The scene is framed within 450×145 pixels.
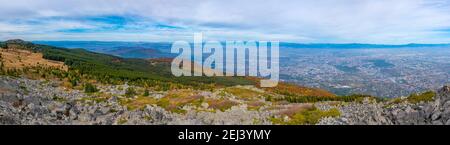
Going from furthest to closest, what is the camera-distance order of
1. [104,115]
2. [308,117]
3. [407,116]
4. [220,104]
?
[220,104] < [104,115] < [308,117] < [407,116]

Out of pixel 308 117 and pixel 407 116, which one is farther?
pixel 308 117

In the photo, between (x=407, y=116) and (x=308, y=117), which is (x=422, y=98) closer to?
(x=407, y=116)

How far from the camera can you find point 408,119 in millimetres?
61688

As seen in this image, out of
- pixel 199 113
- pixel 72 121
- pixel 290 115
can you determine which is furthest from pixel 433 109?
pixel 72 121

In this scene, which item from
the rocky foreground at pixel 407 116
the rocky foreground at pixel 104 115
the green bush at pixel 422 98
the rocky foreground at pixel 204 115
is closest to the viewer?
the rocky foreground at pixel 407 116

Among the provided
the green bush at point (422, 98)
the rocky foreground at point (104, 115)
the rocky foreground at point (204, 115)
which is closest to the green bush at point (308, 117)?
the rocky foreground at point (204, 115)

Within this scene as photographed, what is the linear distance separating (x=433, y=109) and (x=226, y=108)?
33.4 m

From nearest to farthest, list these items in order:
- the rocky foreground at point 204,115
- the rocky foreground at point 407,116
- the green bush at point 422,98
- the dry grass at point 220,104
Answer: the rocky foreground at point 407,116, the rocky foreground at point 204,115, the green bush at point 422,98, the dry grass at point 220,104

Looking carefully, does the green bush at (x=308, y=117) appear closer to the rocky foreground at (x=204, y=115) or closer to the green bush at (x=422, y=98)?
the rocky foreground at (x=204, y=115)

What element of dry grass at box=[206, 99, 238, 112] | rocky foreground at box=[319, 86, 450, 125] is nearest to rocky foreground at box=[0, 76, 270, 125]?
dry grass at box=[206, 99, 238, 112]

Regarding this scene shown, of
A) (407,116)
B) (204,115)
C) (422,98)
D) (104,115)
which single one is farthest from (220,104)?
(422,98)

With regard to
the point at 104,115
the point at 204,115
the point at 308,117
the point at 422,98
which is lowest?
the point at 104,115

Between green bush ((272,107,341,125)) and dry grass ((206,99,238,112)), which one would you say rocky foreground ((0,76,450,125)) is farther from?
dry grass ((206,99,238,112))

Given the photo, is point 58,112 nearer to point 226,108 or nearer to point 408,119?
point 226,108
